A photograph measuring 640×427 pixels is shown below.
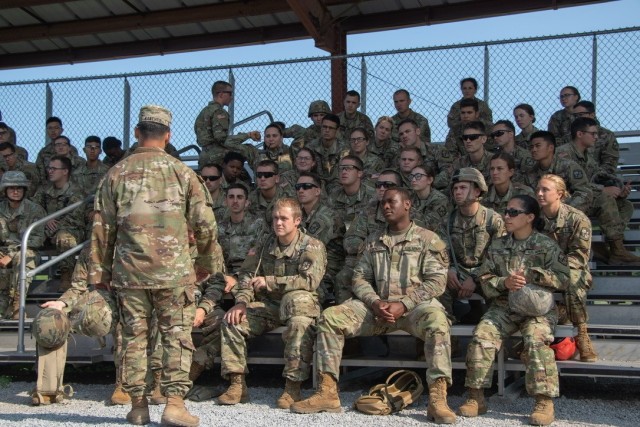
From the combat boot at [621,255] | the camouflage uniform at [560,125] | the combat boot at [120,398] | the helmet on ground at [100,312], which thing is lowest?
the combat boot at [120,398]

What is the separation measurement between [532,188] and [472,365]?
2.98m

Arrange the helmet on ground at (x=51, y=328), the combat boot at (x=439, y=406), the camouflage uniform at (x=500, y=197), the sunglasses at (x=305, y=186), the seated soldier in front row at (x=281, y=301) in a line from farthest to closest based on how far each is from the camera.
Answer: the sunglasses at (x=305, y=186) < the camouflage uniform at (x=500, y=197) < the seated soldier in front row at (x=281, y=301) < the helmet on ground at (x=51, y=328) < the combat boot at (x=439, y=406)

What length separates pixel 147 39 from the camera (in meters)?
15.7

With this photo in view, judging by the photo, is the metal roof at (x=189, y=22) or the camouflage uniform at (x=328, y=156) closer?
the camouflage uniform at (x=328, y=156)

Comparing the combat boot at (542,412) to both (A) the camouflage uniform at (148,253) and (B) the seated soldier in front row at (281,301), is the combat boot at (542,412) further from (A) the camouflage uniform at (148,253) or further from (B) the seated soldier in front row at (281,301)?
(A) the camouflage uniform at (148,253)

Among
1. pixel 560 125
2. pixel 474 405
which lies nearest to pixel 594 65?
pixel 560 125

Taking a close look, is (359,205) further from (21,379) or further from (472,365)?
(21,379)

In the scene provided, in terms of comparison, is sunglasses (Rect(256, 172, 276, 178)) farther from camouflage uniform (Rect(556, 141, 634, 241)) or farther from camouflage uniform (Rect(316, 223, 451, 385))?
camouflage uniform (Rect(556, 141, 634, 241))

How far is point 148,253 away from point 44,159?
7.37m

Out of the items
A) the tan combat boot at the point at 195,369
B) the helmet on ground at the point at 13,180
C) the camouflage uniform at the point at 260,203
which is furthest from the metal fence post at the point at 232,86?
the tan combat boot at the point at 195,369

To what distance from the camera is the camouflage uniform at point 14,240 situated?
9266 mm

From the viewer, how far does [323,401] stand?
629cm

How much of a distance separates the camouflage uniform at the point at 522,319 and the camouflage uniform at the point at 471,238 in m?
0.48

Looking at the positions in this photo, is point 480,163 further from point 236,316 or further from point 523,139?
point 236,316
